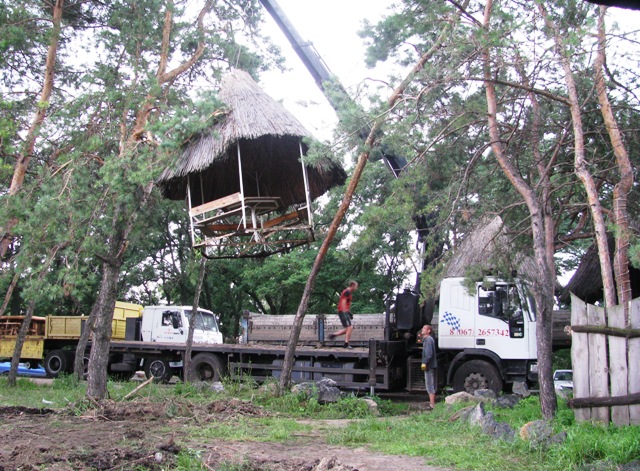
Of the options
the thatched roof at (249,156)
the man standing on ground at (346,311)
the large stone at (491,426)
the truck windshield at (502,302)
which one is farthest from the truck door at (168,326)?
the large stone at (491,426)

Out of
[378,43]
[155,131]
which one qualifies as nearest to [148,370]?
[155,131]

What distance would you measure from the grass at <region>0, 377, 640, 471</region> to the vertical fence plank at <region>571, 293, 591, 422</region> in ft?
0.64

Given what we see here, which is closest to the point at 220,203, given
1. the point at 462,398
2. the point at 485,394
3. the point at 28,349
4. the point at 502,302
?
the point at 462,398

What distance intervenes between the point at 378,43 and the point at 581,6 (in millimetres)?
3187

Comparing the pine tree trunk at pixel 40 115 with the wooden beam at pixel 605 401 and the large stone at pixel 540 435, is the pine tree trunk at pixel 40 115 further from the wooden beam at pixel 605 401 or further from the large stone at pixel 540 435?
the wooden beam at pixel 605 401

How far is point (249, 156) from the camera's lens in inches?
368

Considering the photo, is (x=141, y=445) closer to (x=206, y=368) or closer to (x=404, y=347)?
(x=404, y=347)

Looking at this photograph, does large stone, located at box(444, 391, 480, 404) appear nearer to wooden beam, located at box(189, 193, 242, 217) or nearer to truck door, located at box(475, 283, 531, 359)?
truck door, located at box(475, 283, 531, 359)

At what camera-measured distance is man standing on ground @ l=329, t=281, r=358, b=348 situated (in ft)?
44.3

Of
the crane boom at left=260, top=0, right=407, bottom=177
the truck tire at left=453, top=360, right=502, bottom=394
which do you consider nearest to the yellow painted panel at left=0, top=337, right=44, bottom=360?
the crane boom at left=260, top=0, right=407, bottom=177

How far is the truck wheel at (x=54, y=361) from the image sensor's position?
20.9m

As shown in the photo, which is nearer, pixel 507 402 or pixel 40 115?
pixel 507 402

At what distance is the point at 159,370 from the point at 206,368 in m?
2.29

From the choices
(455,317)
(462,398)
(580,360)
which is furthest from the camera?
(455,317)
